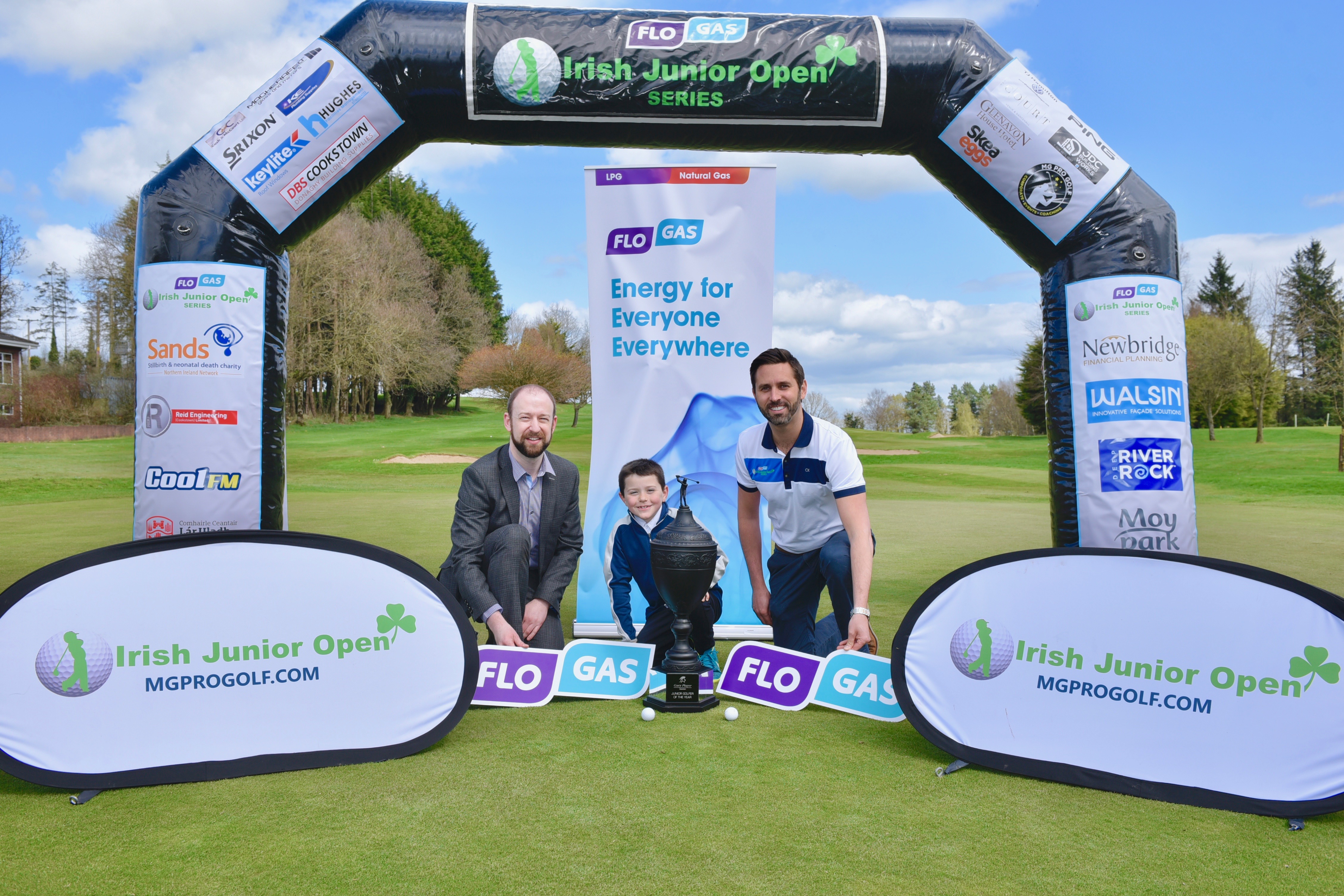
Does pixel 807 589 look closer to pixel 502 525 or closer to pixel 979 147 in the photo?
pixel 502 525

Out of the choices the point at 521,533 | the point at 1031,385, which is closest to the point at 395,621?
the point at 521,533

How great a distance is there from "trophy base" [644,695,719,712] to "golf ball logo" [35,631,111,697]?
1.91 meters

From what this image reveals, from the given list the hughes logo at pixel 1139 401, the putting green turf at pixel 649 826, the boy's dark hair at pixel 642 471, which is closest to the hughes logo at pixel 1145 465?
the hughes logo at pixel 1139 401

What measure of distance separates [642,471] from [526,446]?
697 millimetres

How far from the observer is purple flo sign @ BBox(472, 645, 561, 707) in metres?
3.25

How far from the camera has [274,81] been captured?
12.7 ft

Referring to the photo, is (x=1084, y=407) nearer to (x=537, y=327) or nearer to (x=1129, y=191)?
(x=1129, y=191)

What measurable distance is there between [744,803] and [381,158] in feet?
11.8

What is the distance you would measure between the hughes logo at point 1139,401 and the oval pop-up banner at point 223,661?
3173 millimetres

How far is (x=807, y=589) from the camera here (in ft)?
12.5

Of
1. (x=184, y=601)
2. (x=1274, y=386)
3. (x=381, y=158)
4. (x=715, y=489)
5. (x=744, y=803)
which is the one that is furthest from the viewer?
(x=1274, y=386)

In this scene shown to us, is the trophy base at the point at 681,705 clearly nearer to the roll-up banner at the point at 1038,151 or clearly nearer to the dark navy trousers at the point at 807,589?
the dark navy trousers at the point at 807,589

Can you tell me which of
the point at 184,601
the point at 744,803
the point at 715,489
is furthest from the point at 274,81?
the point at 744,803

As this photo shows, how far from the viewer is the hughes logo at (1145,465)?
379 centimetres
